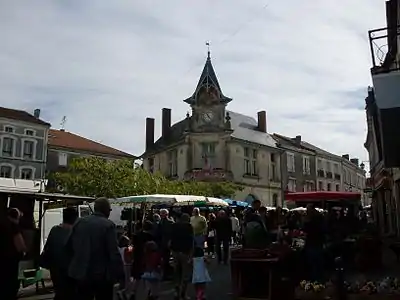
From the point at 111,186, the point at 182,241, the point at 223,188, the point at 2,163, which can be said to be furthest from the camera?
the point at 2,163

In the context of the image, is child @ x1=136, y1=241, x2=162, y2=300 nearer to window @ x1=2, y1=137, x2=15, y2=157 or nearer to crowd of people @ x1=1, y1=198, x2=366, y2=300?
crowd of people @ x1=1, y1=198, x2=366, y2=300

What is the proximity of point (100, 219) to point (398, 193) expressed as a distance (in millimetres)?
16008

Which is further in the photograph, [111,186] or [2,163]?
[2,163]

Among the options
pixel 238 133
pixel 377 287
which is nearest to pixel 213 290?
pixel 377 287

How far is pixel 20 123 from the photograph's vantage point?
4759 centimetres

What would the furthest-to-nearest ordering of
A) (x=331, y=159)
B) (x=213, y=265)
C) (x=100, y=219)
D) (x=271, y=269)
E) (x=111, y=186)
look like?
(x=331, y=159), (x=111, y=186), (x=213, y=265), (x=271, y=269), (x=100, y=219)

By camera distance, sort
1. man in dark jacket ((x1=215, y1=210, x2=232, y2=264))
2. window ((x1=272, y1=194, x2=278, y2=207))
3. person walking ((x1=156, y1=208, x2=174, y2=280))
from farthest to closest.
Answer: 1. window ((x1=272, y1=194, x2=278, y2=207))
2. man in dark jacket ((x1=215, y1=210, x2=232, y2=264))
3. person walking ((x1=156, y1=208, x2=174, y2=280))

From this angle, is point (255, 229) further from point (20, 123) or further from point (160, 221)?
point (20, 123)

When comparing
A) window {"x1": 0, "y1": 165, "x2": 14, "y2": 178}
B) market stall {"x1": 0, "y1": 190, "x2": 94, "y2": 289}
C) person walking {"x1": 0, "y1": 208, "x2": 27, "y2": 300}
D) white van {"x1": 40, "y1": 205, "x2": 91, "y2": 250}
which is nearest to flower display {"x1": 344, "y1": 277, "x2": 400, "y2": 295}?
person walking {"x1": 0, "y1": 208, "x2": 27, "y2": 300}

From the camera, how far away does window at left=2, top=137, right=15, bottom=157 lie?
1845 inches

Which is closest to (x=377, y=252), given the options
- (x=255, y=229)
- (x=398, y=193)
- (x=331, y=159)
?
(x=255, y=229)

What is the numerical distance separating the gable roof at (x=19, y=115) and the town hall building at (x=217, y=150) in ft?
41.9

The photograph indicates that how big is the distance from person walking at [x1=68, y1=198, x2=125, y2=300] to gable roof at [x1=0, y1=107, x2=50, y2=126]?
145ft

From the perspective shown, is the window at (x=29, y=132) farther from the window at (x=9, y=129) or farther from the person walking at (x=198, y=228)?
the person walking at (x=198, y=228)
